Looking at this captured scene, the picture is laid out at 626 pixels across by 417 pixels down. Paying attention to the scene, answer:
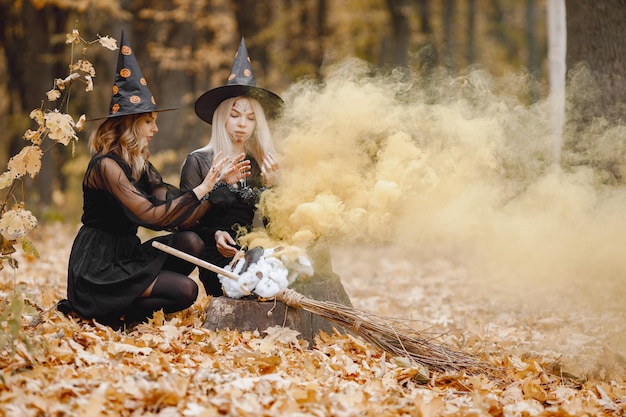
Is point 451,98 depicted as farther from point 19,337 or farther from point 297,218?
point 19,337

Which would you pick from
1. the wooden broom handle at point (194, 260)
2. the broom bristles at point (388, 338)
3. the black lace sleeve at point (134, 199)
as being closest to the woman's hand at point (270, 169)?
the black lace sleeve at point (134, 199)

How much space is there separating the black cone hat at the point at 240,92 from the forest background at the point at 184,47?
6.08 m

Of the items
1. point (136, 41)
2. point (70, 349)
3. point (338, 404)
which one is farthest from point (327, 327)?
point (136, 41)

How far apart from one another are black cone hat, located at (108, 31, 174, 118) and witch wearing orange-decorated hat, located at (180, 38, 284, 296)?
562mm

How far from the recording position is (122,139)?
186 inches

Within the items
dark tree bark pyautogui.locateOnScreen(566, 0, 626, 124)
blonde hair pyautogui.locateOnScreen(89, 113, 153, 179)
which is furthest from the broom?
dark tree bark pyautogui.locateOnScreen(566, 0, 626, 124)

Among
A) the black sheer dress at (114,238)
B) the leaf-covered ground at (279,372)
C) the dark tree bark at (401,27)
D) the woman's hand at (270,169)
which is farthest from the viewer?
the dark tree bark at (401,27)

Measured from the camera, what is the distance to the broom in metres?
4.46

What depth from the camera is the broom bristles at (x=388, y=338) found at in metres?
4.47

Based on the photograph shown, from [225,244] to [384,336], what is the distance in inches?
53.0

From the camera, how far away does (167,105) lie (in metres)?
16.3

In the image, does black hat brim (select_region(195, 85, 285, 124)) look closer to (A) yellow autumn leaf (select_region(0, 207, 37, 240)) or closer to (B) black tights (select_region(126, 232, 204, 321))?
(B) black tights (select_region(126, 232, 204, 321))

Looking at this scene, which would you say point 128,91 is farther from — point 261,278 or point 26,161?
point 261,278

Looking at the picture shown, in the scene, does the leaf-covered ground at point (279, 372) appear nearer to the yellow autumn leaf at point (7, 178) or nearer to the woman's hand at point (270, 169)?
the yellow autumn leaf at point (7, 178)
